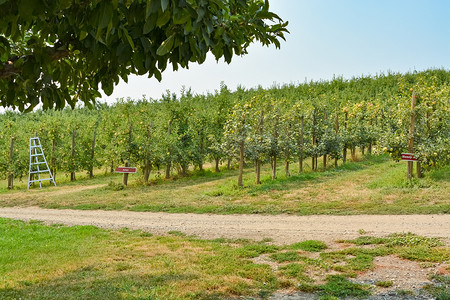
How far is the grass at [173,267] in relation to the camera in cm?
536

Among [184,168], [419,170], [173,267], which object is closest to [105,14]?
[173,267]

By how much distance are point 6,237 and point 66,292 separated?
519 centimetres

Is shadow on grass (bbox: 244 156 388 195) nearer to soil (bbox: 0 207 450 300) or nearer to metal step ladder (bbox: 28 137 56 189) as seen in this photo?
soil (bbox: 0 207 450 300)

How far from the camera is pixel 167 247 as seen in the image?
812 centimetres

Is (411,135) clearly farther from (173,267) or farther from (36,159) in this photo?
(36,159)

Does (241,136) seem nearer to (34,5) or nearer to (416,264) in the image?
(416,264)

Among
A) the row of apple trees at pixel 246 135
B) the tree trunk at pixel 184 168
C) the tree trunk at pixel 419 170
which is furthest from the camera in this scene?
the tree trunk at pixel 184 168

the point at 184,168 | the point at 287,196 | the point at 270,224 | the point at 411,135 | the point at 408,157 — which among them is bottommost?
the point at 270,224

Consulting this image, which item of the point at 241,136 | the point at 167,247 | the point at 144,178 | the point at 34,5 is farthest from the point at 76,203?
the point at 34,5

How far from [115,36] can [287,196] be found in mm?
11649

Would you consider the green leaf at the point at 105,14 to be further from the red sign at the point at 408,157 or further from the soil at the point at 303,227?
the red sign at the point at 408,157

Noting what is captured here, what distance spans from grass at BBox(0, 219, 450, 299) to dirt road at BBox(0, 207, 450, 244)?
2.34ft

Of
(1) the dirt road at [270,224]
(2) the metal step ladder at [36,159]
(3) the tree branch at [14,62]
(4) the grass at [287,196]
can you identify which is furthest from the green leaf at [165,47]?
(2) the metal step ladder at [36,159]

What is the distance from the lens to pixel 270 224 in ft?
34.2
